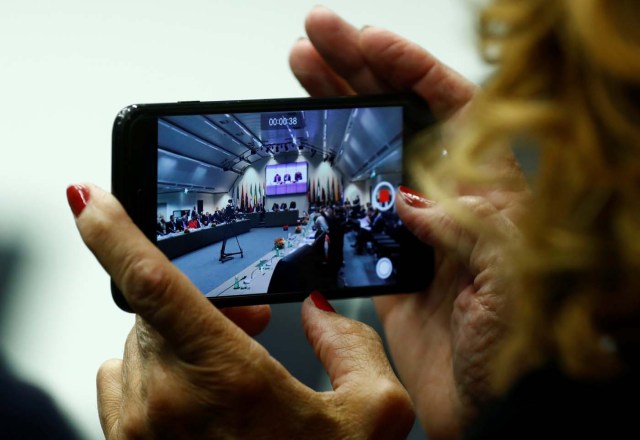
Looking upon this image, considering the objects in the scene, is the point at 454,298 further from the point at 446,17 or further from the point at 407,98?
the point at 446,17

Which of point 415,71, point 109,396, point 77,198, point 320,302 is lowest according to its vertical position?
point 109,396

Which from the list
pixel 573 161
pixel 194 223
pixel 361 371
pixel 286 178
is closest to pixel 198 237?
pixel 194 223

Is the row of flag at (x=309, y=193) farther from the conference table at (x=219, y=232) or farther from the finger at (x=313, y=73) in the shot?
the finger at (x=313, y=73)

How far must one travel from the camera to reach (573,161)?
0.26 metres

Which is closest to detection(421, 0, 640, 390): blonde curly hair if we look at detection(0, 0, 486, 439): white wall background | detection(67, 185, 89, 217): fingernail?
detection(67, 185, 89, 217): fingernail

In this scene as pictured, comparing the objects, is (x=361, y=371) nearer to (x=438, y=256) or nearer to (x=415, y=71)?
(x=438, y=256)

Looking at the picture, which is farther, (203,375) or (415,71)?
(415,71)

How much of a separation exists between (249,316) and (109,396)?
184mm

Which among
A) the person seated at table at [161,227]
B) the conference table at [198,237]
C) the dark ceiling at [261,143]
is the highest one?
the dark ceiling at [261,143]

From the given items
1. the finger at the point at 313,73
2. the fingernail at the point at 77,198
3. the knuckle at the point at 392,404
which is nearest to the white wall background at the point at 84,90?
the finger at the point at 313,73

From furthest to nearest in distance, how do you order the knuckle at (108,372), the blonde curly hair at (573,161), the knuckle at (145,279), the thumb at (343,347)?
the knuckle at (108,372), the thumb at (343,347), the knuckle at (145,279), the blonde curly hair at (573,161)

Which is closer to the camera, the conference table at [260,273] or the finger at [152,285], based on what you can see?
the finger at [152,285]

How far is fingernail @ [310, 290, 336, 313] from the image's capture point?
58 centimetres

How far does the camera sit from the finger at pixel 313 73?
65cm
